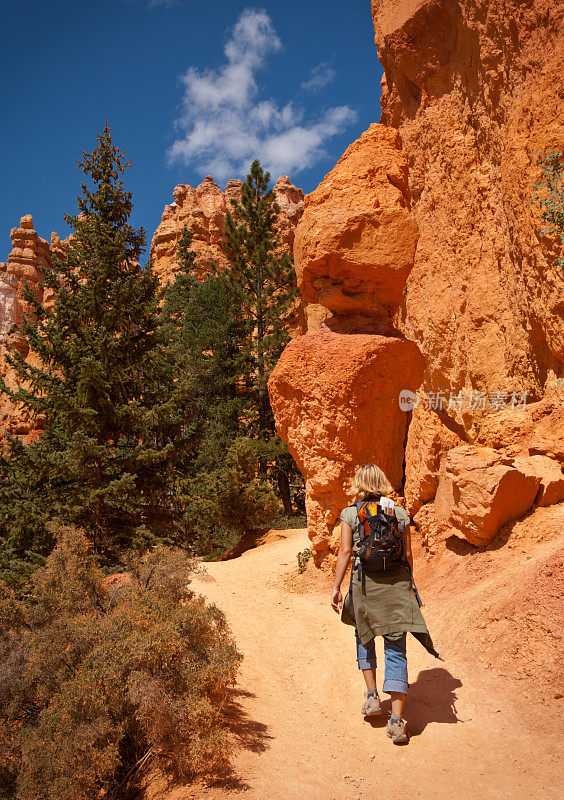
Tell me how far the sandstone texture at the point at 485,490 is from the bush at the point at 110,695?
9.80 feet

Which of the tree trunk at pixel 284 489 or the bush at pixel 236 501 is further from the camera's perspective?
the tree trunk at pixel 284 489

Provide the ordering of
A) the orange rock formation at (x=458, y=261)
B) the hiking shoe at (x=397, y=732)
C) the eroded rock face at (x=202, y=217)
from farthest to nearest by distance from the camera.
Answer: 1. the eroded rock face at (x=202, y=217)
2. the orange rock formation at (x=458, y=261)
3. the hiking shoe at (x=397, y=732)

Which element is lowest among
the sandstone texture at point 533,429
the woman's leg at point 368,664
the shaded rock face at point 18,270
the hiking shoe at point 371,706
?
the hiking shoe at point 371,706

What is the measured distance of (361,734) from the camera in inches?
123

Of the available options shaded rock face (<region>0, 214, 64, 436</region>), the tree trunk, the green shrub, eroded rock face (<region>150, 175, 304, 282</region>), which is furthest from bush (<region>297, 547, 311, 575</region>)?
eroded rock face (<region>150, 175, 304, 282</region>)

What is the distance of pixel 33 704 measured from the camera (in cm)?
312

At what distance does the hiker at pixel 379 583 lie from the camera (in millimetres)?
3082

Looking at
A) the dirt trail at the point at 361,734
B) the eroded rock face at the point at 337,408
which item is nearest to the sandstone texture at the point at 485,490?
the dirt trail at the point at 361,734

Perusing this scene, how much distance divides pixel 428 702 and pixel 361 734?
58 centimetres

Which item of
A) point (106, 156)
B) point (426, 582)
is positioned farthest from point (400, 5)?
point (426, 582)

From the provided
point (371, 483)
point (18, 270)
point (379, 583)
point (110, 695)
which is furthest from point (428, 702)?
point (18, 270)

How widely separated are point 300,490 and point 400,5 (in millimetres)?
14352

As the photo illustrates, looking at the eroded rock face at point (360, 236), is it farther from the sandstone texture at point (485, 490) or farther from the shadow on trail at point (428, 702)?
the shadow on trail at point (428, 702)

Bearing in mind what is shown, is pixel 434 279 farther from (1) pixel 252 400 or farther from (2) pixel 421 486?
(1) pixel 252 400
